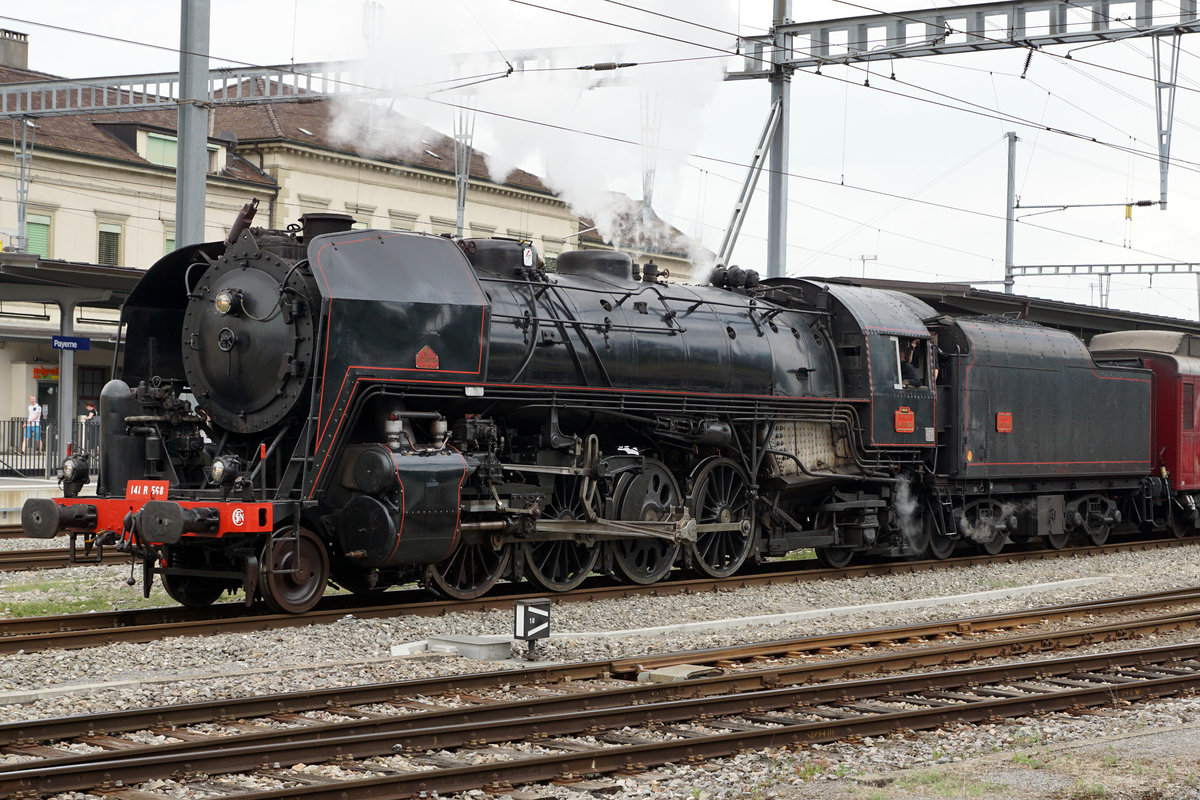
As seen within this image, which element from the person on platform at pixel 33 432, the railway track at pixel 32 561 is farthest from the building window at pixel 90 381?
the railway track at pixel 32 561

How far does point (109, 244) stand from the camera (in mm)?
43281

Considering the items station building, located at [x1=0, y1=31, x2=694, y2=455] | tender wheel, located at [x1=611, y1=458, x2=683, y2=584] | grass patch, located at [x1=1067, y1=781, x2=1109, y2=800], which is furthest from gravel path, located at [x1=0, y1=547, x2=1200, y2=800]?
station building, located at [x1=0, y1=31, x2=694, y2=455]

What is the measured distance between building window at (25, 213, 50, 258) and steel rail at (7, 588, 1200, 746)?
117 ft

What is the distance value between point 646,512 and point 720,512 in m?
1.37

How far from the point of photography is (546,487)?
13.4 m

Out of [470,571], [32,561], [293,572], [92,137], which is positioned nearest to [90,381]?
[92,137]

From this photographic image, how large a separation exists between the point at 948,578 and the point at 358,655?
9146 mm

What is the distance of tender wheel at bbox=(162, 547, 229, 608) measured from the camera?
12.2 m

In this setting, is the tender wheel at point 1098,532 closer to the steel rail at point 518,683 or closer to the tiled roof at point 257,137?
the steel rail at point 518,683

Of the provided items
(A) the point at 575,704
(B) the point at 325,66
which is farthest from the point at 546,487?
(B) the point at 325,66

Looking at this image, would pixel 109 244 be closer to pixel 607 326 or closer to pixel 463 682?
pixel 607 326

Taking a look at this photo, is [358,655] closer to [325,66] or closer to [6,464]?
[325,66]

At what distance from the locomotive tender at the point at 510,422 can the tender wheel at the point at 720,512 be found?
0.13ft

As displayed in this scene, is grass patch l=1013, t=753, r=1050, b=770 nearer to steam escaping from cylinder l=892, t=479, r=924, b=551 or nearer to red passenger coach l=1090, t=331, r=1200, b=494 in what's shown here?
steam escaping from cylinder l=892, t=479, r=924, b=551
